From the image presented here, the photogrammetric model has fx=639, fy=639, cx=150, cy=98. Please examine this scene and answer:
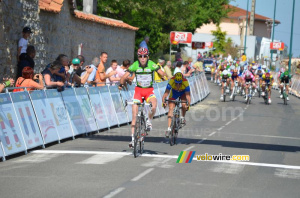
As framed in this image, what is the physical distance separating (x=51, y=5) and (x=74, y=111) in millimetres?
8523

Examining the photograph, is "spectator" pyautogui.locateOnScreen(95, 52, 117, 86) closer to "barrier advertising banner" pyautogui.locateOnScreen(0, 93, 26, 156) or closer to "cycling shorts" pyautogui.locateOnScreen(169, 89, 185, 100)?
"cycling shorts" pyautogui.locateOnScreen(169, 89, 185, 100)

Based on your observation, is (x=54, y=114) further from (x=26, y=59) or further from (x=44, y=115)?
(x=26, y=59)

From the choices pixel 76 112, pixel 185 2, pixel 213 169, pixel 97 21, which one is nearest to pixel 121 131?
pixel 76 112

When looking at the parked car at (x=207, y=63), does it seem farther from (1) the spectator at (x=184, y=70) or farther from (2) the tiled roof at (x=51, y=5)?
(2) the tiled roof at (x=51, y=5)

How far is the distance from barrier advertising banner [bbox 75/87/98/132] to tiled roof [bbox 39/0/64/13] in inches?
225

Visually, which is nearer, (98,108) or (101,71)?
(98,108)

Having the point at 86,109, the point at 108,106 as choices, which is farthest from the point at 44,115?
the point at 108,106

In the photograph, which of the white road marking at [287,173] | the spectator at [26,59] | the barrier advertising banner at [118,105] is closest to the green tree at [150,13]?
the barrier advertising banner at [118,105]

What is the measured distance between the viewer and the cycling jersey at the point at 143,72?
13.1m

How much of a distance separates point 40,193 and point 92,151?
4.53 m

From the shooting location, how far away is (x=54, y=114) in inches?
567

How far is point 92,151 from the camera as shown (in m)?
12.9

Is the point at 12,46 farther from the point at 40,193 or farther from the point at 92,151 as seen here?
the point at 40,193

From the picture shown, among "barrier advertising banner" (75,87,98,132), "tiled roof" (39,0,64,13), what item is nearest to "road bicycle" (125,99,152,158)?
"barrier advertising banner" (75,87,98,132)
